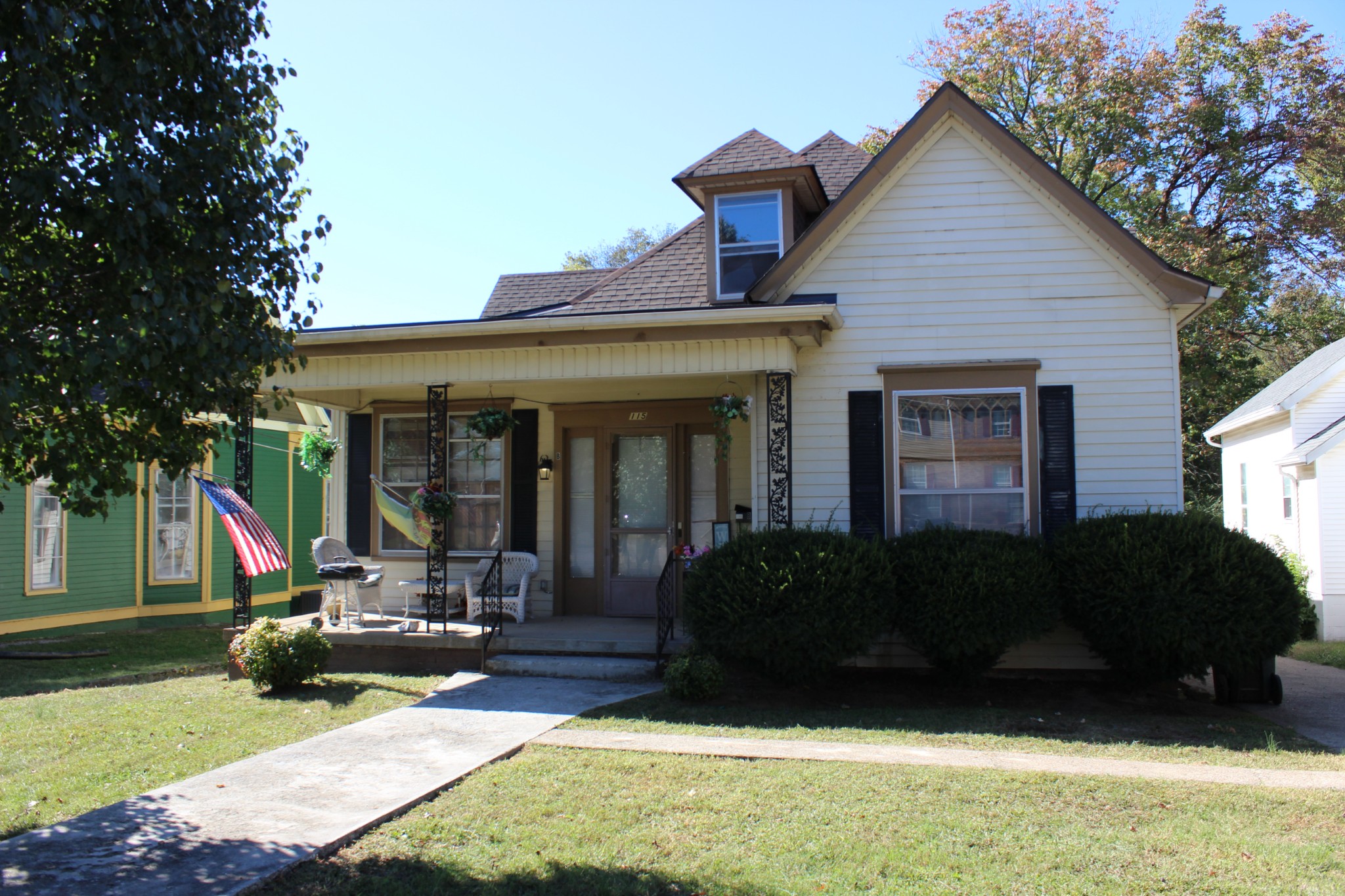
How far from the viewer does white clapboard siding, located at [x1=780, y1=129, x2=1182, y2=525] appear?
9289 millimetres

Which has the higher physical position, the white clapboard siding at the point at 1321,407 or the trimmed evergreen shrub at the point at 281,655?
the white clapboard siding at the point at 1321,407

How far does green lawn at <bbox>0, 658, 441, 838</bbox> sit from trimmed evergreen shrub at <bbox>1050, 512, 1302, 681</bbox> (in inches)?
235

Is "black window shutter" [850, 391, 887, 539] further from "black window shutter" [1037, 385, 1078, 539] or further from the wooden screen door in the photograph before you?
the wooden screen door

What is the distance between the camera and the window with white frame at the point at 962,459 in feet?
30.7

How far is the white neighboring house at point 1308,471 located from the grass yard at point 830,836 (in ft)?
35.3

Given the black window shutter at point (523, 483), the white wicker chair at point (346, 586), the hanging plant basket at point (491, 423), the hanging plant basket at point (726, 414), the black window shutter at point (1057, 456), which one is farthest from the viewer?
the black window shutter at point (523, 483)

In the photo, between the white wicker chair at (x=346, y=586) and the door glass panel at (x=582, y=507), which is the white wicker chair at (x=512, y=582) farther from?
the white wicker chair at (x=346, y=586)

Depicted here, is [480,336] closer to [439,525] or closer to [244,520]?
[439,525]

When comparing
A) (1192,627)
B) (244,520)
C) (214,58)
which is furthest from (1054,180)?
(244,520)

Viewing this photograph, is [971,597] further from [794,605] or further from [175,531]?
[175,531]

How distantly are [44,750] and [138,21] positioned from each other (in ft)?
16.5

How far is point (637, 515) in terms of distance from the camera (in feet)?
36.6

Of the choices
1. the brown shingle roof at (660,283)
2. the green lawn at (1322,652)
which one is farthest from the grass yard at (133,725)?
the green lawn at (1322,652)

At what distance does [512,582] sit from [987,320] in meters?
5.94
